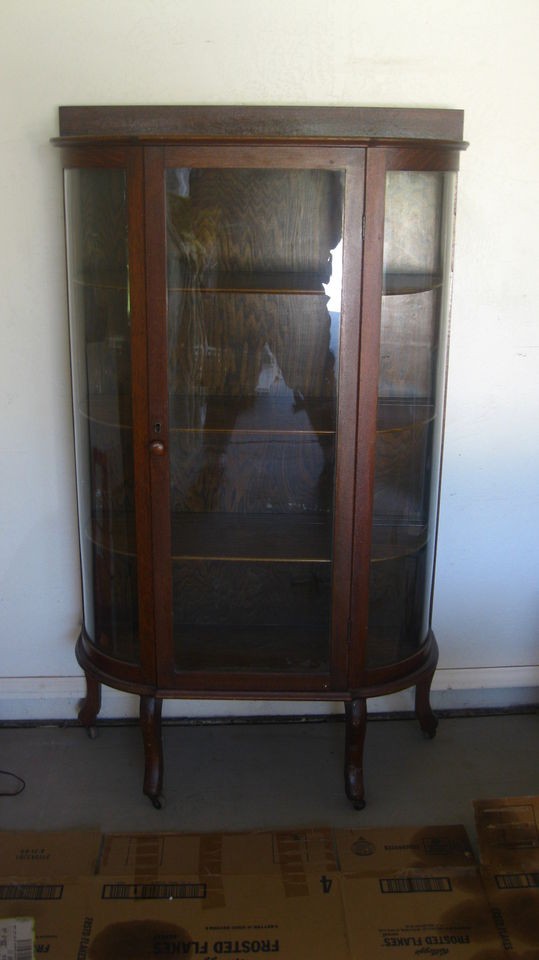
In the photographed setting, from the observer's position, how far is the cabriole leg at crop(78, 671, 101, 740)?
2234 mm

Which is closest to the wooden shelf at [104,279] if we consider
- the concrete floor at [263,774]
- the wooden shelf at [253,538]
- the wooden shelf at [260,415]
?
the wooden shelf at [260,415]

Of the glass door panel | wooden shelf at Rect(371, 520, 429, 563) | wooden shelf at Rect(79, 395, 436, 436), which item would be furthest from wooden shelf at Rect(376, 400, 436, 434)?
wooden shelf at Rect(371, 520, 429, 563)

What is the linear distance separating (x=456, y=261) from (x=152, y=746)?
129 cm

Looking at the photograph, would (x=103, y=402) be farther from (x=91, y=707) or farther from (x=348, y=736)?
(x=348, y=736)

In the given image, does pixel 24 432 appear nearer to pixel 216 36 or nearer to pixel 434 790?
pixel 216 36

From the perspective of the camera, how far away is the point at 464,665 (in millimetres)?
2391

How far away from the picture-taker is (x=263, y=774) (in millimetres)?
2158

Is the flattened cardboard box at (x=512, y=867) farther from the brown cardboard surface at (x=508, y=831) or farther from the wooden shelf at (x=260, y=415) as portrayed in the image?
the wooden shelf at (x=260, y=415)

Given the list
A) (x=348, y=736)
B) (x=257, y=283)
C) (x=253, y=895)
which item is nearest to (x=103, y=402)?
(x=257, y=283)

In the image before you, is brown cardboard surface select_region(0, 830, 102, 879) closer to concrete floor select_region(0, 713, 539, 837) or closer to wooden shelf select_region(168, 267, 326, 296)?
concrete floor select_region(0, 713, 539, 837)

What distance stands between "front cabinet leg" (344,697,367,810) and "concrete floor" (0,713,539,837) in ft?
0.13

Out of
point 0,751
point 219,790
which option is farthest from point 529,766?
point 0,751

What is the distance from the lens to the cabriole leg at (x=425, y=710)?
7.29 ft

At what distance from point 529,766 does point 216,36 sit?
181 centimetres
